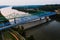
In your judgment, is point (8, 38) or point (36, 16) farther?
point (36, 16)

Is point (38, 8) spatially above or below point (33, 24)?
above

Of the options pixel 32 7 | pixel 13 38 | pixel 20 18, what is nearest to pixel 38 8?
pixel 32 7

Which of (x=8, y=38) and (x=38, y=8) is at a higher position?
(x=38, y=8)

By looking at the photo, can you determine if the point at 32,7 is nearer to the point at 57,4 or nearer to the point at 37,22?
the point at 37,22

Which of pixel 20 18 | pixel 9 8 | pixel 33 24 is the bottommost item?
pixel 33 24

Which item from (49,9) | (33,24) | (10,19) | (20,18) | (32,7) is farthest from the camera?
(49,9)

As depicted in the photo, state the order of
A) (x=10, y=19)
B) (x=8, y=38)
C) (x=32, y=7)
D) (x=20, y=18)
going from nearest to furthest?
(x=8, y=38), (x=10, y=19), (x=20, y=18), (x=32, y=7)

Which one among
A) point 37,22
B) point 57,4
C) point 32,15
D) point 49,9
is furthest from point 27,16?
point 57,4

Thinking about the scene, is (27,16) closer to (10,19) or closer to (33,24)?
(33,24)

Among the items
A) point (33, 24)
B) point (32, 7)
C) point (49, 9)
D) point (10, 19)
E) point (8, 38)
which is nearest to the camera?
point (8, 38)
